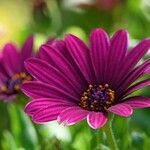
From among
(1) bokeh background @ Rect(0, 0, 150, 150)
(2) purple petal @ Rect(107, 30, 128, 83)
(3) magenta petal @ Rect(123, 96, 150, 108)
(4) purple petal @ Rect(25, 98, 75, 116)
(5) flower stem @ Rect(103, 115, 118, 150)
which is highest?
(2) purple petal @ Rect(107, 30, 128, 83)

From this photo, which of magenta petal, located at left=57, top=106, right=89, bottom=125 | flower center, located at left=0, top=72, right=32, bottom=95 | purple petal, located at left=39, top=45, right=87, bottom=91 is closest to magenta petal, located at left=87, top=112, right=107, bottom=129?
magenta petal, located at left=57, top=106, right=89, bottom=125

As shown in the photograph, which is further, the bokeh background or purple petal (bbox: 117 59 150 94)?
the bokeh background

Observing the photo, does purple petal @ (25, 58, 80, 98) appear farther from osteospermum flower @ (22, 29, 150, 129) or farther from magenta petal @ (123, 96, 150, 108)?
magenta petal @ (123, 96, 150, 108)

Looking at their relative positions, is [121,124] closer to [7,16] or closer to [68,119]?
[68,119]

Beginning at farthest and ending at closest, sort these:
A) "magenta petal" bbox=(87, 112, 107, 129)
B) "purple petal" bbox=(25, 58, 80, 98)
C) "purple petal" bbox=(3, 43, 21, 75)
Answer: "purple petal" bbox=(3, 43, 21, 75), "purple petal" bbox=(25, 58, 80, 98), "magenta petal" bbox=(87, 112, 107, 129)

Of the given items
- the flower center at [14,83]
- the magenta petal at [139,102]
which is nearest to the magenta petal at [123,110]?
the magenta petal at [139,102]

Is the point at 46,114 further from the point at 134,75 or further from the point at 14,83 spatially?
the point at 14,83

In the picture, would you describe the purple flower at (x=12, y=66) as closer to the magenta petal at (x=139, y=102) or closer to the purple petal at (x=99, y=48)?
the purple petal at (x=99, y=48)
